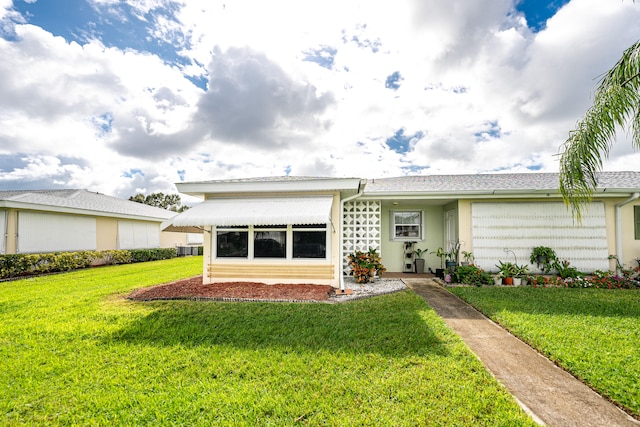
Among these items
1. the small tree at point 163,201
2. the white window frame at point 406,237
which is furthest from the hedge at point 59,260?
the small tree at point 163,201

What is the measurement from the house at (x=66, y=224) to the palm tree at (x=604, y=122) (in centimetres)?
2665

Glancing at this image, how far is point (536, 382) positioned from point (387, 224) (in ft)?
39.5

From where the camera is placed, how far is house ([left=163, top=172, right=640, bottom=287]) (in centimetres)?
1141

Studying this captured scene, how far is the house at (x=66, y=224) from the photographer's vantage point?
688 inches

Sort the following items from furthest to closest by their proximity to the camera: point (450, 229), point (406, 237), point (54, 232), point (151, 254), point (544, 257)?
1. point (151, 254)
2. point (54, 232)
3. point (406, 237)
4. point (450, 229)
5. point (544, 257)

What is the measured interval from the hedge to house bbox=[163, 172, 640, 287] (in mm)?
12350

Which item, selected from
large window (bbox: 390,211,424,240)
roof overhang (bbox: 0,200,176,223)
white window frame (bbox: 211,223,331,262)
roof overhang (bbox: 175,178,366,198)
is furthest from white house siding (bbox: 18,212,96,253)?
large window (bbox: 390,211,424,240)

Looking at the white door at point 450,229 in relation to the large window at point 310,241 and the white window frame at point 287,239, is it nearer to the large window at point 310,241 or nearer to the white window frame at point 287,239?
the white window frame at point 287,239

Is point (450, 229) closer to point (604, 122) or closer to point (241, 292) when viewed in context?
point (604, 122)

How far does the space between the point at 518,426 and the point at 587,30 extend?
43.9ft

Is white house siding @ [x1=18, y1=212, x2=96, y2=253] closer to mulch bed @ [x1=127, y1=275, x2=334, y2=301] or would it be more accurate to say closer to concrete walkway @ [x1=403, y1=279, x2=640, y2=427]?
mulch bed @ [x1=127, y1=275, x2=334, y2=301]

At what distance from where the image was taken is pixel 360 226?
48.1 feet

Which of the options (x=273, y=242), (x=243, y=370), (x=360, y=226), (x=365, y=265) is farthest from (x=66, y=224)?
(x=243, y=370)

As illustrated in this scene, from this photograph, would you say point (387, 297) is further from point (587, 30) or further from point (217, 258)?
point (587, 30)
